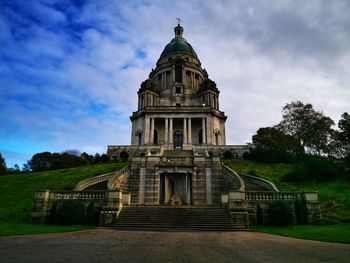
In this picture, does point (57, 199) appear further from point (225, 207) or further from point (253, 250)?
point (253, 250)

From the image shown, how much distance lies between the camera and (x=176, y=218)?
2019cm

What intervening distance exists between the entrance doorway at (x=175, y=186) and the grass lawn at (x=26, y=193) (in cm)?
925

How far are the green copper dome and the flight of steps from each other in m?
57.2

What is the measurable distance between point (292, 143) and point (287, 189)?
1068 inches

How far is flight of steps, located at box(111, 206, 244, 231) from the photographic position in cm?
1888

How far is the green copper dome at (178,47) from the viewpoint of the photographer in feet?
240

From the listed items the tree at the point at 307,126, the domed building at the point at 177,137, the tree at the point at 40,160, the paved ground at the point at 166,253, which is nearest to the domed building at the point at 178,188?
the domed building at the point at 177,137

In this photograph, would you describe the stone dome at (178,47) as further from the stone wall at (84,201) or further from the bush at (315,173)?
the stone wall at (84,201)

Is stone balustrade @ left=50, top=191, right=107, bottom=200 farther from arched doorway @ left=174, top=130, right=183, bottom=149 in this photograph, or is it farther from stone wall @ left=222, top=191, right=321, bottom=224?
arched doorway @ left=174, top=130, right=183, bottom=149

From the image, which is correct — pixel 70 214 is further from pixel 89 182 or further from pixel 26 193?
pixel 26 193

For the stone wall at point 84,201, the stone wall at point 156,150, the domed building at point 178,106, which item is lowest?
the stone wall at point 84,201

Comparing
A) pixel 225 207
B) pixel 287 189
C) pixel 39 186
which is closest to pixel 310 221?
pixel 225 207

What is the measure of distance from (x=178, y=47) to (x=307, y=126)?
125 ft

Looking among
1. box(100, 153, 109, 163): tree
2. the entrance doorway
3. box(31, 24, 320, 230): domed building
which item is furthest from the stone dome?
the entrance doorway
